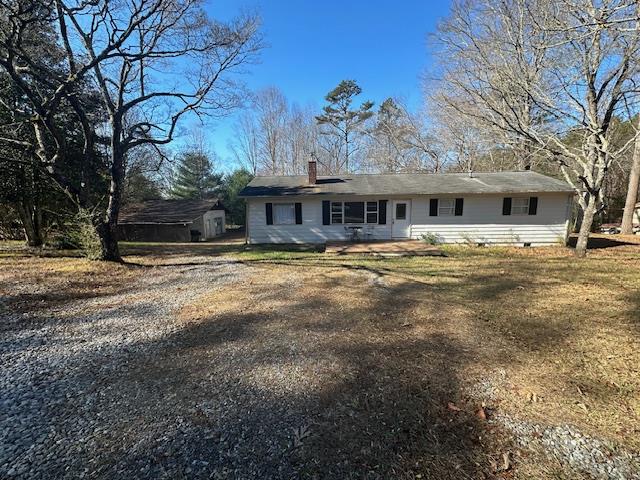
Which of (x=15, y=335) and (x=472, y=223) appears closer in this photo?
(x=15, y=335)

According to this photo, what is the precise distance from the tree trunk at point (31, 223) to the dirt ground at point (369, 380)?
311 inches

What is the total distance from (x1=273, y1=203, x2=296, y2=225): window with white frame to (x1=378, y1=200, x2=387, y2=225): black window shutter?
3.96 meters

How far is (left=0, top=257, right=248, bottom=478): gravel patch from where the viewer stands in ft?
7.18

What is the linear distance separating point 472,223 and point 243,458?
13.9 m

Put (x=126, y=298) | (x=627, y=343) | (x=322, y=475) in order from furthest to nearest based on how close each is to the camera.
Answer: (x=126, y=298) < (x=627, y=343) < (x=322, y=475)

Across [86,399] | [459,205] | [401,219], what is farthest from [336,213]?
[86,399]

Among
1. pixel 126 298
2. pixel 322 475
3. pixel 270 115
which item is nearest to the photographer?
pixel 322 475

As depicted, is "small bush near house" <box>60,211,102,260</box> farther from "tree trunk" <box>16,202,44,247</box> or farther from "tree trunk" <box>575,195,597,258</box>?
"tree trunk" <box>575,195,597,258</box>

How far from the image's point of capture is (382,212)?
46.0ft

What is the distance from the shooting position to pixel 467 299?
237 inches

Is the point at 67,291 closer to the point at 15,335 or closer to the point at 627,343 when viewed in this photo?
the point at 15,335

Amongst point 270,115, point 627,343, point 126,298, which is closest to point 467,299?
point 627,343

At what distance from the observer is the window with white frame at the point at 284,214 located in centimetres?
1415

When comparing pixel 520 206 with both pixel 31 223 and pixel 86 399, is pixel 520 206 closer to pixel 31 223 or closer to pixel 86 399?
pixel 86 399
